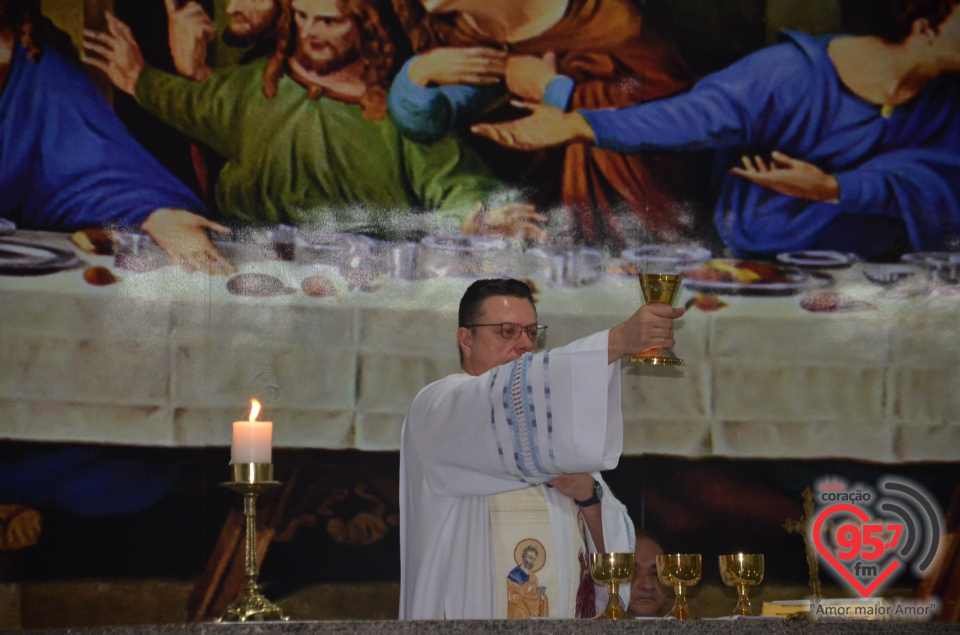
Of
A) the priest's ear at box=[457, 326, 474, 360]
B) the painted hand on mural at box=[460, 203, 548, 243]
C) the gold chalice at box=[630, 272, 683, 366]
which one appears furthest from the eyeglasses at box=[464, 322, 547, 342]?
the painted hand on mural at box=[460, 203, 548, 243]

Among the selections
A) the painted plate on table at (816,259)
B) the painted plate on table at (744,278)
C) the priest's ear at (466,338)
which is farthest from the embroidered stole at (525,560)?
the painted plate on table at (816,259)

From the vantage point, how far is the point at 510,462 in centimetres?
331

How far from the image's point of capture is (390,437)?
5723 mm

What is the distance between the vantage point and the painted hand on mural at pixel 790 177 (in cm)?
605

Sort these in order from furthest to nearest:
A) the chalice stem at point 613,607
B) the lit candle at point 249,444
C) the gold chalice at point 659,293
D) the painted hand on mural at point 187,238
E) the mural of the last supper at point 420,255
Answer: the painted hand on mural at point 187,238 < the mural of the last supper at point 420,255 < the lit candle at point 249,444 < the gold chalice at point 659,293 < the chalice stem at point 613,607

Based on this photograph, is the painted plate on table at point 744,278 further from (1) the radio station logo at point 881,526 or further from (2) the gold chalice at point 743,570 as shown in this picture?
(2) the gold chalice at point 743,570

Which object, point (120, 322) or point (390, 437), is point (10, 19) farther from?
point (390, 437)

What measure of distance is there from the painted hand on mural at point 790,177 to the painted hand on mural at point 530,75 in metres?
1.01

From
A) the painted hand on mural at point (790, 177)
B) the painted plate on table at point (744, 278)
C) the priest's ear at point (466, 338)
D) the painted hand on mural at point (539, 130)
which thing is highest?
the painted hand on mural at point (539, 130)

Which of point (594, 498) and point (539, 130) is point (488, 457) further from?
point (539, 130)

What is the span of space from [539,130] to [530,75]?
10.9 inches

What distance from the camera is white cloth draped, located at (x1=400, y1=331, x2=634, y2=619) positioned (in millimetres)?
3135

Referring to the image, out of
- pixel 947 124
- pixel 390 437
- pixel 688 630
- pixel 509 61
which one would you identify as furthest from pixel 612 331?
pixel 947 124

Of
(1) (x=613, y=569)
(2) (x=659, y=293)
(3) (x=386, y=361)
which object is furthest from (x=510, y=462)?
(3) (x=386, y=361)
